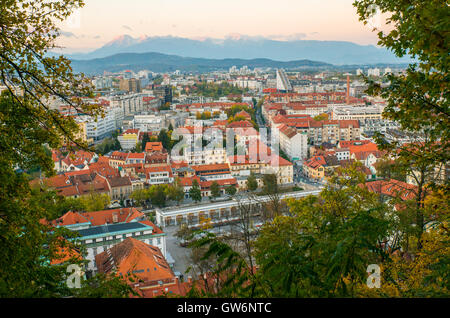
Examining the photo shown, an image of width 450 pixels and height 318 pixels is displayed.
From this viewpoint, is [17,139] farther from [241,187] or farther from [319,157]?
[319,157]

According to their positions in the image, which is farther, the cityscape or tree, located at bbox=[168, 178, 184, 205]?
tree, located at bbox=[168, 178, 184, 205]

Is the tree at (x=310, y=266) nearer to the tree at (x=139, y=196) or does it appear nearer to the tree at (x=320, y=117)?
the tree at (x=139, y=196)

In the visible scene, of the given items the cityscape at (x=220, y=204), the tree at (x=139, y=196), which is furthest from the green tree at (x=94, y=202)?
the tree at (x=139, y=196)

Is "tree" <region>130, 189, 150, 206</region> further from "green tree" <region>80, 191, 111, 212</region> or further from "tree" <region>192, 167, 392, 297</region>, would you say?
"tree" <region>192, 167, 392, 297</region>

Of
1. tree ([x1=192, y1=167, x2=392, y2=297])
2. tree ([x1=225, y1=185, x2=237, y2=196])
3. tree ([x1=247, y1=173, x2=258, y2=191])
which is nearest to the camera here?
tree ([x1=192, y1=167, x2=392, y2=297])

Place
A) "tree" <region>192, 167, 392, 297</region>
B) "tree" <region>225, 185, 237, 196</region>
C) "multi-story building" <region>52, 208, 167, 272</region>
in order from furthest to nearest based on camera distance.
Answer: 1. "tree" <region>225, 185, 237, 196</region>
2. "multi-story building" <region>52, 208, 167, 272</region>
3. "tree" <region>192, 167, 392, 297</region>

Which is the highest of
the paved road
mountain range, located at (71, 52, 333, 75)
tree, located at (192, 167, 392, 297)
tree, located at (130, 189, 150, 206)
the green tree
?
mountain range, located at (71, 52, 333, 75)

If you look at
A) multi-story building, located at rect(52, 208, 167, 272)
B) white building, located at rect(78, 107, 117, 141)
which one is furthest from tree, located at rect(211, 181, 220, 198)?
white building, located at rect(78, 107, 117, 141)

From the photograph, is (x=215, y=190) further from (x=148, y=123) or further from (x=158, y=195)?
(x=148, y=123)

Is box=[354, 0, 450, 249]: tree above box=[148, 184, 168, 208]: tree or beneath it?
above
